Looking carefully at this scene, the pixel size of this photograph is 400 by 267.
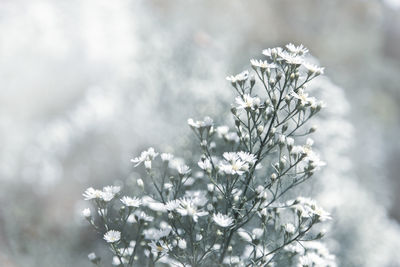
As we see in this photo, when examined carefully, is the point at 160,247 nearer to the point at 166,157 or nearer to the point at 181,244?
the point at 181,244

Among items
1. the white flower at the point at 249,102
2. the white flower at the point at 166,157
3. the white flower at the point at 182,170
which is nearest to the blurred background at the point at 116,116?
the white flower at the point at 166,157

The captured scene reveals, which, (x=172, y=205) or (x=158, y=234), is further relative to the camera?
(x=158, y=234)

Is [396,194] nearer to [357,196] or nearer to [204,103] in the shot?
[357,196]

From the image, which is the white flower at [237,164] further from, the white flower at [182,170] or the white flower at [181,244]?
the white flower at [181,244]

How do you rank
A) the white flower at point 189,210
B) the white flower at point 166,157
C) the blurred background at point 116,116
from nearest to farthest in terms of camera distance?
1. the white flower at point 189,210
2. the white flower at point 166,157
3. the blurred background at point 116,116

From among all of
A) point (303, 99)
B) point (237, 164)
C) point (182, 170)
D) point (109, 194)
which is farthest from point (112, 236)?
point (303, 99)

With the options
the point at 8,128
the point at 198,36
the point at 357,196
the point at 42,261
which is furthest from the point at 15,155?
the point at 357,196

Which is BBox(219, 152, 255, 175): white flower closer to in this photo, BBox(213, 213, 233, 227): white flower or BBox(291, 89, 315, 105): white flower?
BBox(213, 213, 233, 227): white flower

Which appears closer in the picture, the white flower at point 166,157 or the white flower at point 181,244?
the white flower at point 181,244
